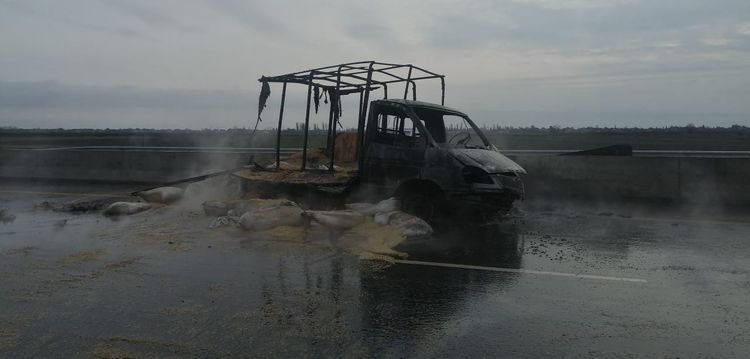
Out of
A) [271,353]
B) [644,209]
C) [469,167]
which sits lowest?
[271,353]

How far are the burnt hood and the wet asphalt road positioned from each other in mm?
1007

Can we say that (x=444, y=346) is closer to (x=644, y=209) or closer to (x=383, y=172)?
(x=383, y=172)

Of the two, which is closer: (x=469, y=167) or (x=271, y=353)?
(x=271, y=353)

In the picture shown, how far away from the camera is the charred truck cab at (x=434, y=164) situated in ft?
27.3

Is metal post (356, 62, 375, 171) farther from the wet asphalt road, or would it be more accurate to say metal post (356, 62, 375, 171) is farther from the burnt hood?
the wet asphalt road

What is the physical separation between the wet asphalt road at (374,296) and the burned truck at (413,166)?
65 centimetres

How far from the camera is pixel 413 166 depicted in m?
8.88

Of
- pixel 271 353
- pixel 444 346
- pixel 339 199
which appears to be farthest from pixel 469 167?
pixel 271 353

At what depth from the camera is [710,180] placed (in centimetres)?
1143

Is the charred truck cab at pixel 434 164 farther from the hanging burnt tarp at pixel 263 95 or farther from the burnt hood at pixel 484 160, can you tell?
the hanging burnt tarp at pixel 263 95

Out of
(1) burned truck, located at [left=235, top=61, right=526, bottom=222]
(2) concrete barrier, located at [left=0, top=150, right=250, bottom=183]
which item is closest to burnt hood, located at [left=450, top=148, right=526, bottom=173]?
(1) burned truck, located at [left=235, top=61, right=526, bottom=222]

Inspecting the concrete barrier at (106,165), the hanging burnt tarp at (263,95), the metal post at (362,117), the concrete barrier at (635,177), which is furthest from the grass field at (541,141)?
the concrete barrier at (635,177)

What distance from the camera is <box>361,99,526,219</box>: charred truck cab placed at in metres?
8.32

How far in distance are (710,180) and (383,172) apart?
7050 millimetres
